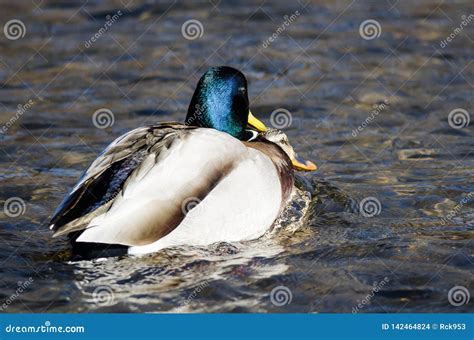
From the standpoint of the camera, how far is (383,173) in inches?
369

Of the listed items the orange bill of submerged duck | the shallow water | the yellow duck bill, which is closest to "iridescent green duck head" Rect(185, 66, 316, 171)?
the orange bill of submerged duck

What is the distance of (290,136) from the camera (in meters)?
10.4

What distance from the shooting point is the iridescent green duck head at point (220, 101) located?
8.17 meters

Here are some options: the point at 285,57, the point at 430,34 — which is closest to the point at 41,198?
the point at 285,57

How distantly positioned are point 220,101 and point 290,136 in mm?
2291

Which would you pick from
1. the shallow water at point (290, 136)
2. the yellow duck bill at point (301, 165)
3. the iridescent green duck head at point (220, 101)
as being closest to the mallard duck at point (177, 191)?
the iridescent green duck head at point (220, 101)

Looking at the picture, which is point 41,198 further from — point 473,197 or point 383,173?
point 473,197

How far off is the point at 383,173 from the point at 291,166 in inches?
44.3

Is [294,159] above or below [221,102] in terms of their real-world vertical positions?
below

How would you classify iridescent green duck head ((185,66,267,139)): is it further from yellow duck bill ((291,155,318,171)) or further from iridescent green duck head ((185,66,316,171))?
yellow duck bill ((291,155,318,171))

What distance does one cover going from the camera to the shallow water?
275 inches

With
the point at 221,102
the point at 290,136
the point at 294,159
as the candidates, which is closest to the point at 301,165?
the point at 294,159

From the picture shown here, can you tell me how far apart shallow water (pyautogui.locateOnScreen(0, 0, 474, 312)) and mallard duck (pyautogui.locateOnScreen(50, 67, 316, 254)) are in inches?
6.7

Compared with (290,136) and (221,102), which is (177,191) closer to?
(221,102)
